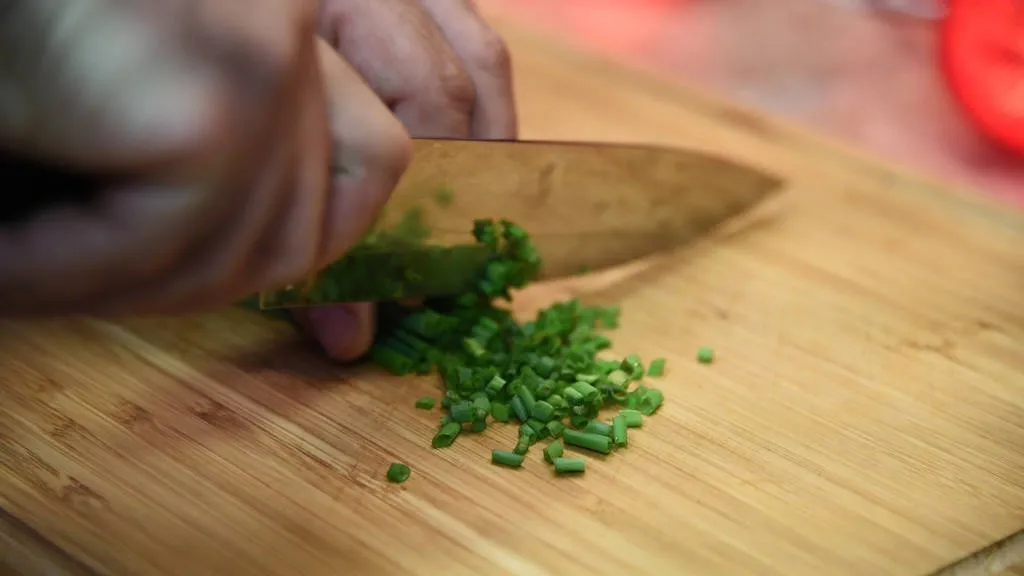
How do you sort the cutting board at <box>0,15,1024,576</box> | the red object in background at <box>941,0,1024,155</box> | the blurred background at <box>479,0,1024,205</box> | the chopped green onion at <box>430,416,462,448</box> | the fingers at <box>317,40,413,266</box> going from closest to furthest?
the fingers at <box>317,40,413,266</box>
the cutting board at <box>0,15,1024,576</box>
the chopped green onion at <box>430,416,462,448</box>
the red object in background at <box>941,0,1024,155</box>
the blurred background at <box>479,0,1024,205</box>

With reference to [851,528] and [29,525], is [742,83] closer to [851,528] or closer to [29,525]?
[851,528]

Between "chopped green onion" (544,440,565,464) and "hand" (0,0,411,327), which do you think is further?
"chopped green onion" (544,440,565,464)

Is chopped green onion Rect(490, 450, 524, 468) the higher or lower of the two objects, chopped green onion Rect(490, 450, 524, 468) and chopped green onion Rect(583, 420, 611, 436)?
Result: the higher

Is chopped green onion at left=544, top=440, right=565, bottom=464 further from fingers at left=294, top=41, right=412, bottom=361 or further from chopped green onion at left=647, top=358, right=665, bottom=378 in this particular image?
fingers at left=294, top=41, right=412, bottom=361

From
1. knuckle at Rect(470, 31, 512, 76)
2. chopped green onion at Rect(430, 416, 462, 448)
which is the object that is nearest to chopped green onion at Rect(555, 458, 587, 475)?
chopped green onion at Rect(430, 416, 462, 448)

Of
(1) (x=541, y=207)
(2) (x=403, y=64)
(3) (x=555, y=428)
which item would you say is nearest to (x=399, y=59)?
(2) (x=403, y=64)

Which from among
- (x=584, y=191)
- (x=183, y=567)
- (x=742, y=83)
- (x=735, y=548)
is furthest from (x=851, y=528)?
(x=742, y=83)

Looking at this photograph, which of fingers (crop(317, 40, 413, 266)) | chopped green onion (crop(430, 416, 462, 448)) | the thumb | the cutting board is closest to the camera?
the thumb
